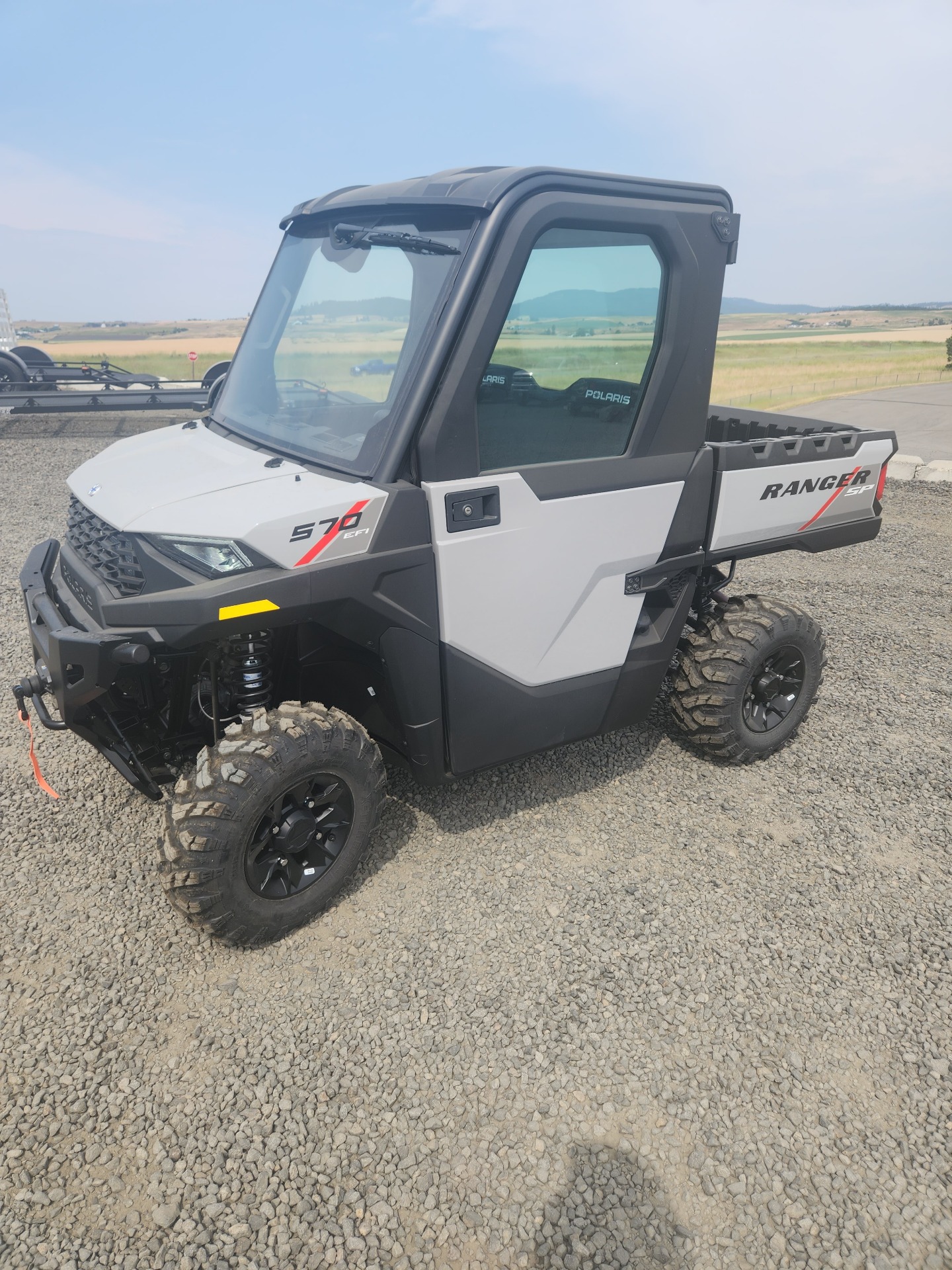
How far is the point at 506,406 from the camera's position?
289cm

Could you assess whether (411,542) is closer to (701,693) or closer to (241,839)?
(241,839)

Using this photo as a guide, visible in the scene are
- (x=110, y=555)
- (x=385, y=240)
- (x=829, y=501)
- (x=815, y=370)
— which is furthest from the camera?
(x=815, y=370)

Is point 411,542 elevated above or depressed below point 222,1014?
above

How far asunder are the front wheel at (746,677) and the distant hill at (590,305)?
1575 mm

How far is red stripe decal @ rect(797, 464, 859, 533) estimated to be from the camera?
411 centimetres

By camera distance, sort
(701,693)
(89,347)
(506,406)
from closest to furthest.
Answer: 1. (506,406)
2. (701,693)
3. (89,347)

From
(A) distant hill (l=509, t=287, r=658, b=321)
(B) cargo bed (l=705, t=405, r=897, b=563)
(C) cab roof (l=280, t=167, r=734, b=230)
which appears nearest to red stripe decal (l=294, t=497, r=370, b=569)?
(A) distant hill (l=509, t=287, r=658, b=321)

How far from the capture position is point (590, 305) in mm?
3029

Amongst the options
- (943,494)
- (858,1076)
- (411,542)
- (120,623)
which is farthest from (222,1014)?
(943,494)

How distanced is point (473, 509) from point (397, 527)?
30 cm

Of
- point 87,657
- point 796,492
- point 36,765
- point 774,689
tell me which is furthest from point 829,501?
point 36,765

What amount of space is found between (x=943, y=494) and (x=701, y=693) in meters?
7.99

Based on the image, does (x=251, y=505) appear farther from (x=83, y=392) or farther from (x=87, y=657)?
(x=83, y=392)

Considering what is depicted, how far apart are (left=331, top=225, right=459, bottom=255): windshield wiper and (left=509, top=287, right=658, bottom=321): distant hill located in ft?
1.02
